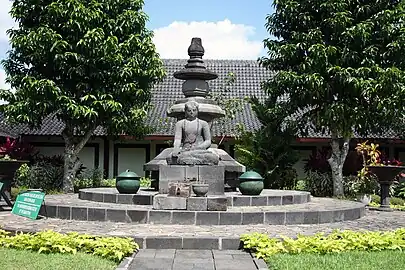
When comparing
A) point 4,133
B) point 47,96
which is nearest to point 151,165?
point 47,96

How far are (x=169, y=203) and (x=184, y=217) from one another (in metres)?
0.46

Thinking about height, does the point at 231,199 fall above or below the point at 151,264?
above

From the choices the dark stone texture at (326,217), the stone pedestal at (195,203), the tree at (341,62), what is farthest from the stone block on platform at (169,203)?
the tree at (341,62)

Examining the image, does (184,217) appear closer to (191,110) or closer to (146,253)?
(146,253)

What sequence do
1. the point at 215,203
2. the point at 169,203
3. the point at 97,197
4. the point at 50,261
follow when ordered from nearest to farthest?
the point at 50,261, the point at 215,203, the point at 169,203, the point at 97,197

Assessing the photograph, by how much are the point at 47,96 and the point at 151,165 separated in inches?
235

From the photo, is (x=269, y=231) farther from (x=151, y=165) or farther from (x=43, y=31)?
(x=43, y=31)

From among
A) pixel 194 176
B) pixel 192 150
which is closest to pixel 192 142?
pixel 192 150

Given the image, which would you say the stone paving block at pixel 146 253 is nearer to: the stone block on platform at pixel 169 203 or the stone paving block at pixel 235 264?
the stone paving block at pixel 235 264

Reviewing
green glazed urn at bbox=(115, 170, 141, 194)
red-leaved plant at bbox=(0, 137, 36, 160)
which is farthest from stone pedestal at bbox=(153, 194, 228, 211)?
red-leaved plant at bbox=(0, 137, 36, 160)

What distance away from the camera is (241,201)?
10.2m

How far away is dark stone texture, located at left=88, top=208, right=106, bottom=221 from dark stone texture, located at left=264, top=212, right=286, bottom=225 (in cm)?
281

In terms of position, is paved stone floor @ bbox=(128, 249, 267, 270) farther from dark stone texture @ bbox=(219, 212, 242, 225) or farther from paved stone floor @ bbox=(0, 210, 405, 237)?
dark stone texture @ bbox=(219, 212, 242, 225)

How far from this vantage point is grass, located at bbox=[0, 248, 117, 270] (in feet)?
18.5
